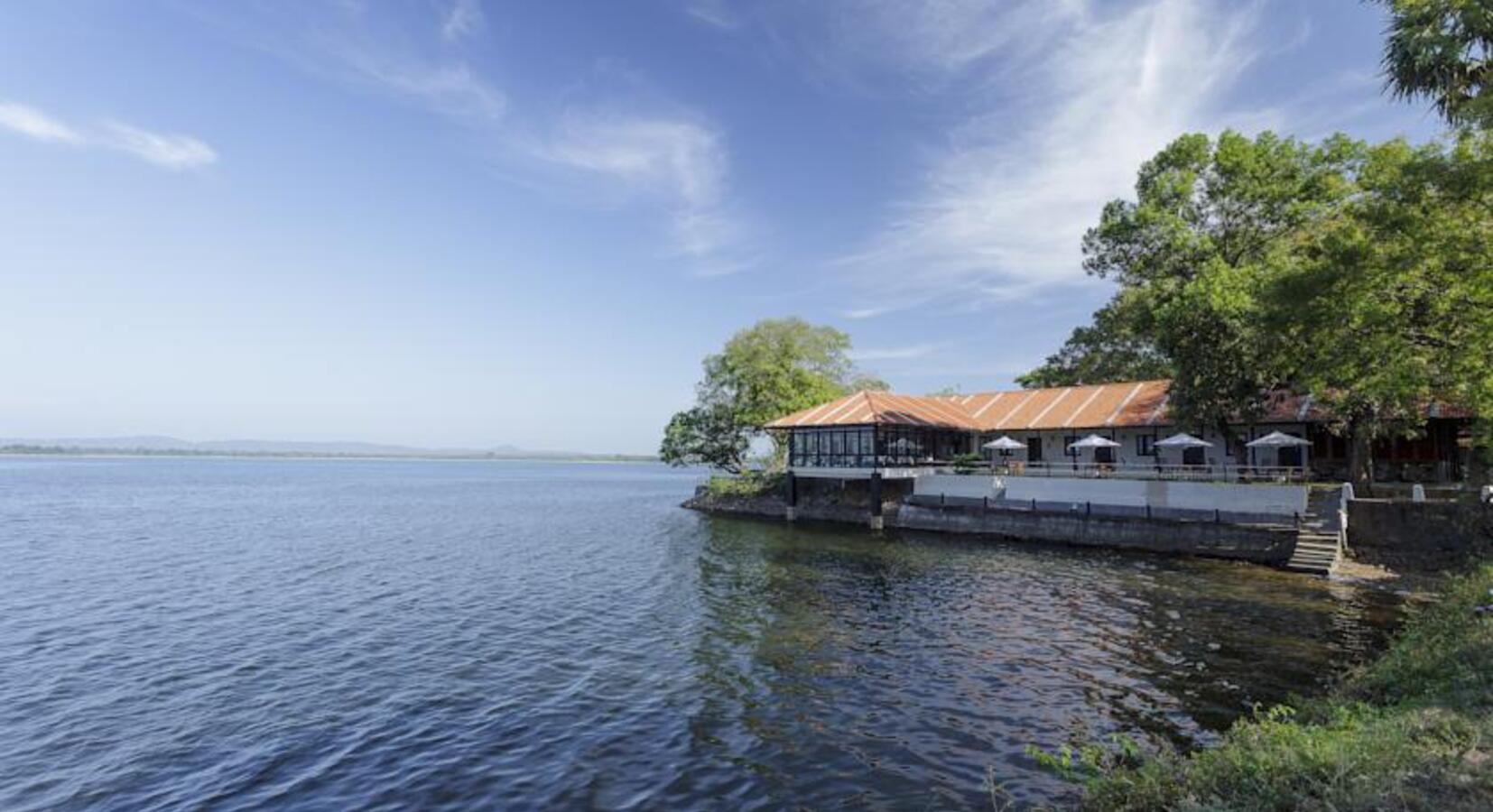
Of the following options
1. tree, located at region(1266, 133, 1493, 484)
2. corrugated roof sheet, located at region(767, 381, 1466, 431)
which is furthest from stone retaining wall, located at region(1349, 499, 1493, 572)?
corrugated roof sheet, located at region(767, 381, 1466, 431)

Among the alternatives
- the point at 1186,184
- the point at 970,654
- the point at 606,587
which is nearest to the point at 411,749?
the point at 970,654

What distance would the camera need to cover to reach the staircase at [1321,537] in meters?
25.9

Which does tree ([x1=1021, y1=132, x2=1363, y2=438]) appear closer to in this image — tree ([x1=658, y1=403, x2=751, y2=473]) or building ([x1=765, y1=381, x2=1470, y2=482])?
building ([x1=765, y1=381, x2=1470, y2=482])

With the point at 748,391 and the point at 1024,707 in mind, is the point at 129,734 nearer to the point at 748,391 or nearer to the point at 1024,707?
the point at 1024,707

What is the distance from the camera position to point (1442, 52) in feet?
59.3

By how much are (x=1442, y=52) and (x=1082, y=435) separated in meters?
29.5

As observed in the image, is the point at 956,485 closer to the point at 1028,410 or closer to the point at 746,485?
the point at 1028,410

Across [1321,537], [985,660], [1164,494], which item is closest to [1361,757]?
[985,660]

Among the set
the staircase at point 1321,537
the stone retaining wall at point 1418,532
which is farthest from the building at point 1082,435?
the stone retaining wall at point 1418,532

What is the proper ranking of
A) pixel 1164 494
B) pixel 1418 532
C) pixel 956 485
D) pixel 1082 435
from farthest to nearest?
pixel 1082 435, pixel 956 485, pixel 1164 494, pixel 1418 532

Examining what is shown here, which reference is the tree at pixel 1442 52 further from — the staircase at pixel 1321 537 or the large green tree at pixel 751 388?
the large green tree at pixel 751 388

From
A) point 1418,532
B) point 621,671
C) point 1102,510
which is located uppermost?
point 1102,510

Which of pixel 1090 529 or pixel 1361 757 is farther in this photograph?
pixel 1090 529

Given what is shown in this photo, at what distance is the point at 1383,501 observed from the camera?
2719 cm
